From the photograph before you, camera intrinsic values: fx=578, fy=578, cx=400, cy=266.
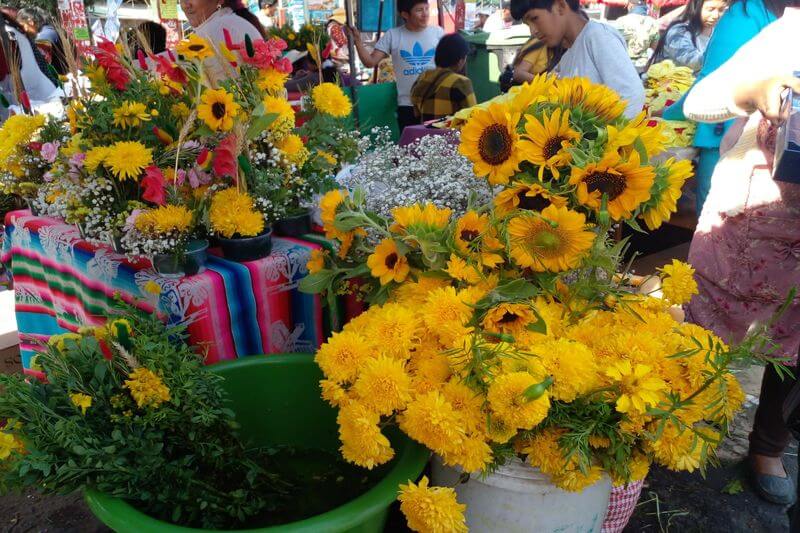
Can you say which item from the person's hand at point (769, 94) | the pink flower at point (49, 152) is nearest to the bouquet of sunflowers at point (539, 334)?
the person's hand at point (769, 94)

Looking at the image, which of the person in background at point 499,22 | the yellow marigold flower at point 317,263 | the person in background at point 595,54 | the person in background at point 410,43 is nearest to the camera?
the yellow marigold flower at point 317,263

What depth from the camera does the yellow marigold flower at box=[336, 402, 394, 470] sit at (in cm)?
101

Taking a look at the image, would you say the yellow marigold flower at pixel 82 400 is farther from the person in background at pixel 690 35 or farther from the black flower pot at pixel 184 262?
the person in background at pixel 690 35

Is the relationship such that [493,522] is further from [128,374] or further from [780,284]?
[780,284]

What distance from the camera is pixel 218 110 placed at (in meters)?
1.45

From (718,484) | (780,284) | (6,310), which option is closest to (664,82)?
(780,284)

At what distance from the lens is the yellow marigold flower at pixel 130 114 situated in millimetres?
1518

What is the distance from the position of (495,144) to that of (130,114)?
1005 mm

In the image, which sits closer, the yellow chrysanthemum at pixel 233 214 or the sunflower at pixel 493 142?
the sunflower at pixel 493 142

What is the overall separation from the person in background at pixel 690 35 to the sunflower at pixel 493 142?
3.69 m

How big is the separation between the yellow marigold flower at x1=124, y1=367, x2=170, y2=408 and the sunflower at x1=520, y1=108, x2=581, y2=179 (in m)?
0.83

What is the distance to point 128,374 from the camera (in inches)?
44.9

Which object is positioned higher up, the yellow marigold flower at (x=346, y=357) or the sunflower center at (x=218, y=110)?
the sunflower center at (x=218, y=110)

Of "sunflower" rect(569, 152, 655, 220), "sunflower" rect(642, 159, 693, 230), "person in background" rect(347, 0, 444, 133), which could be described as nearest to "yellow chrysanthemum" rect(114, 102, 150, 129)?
"sunflower" rect(569, 152, 655, 220)
